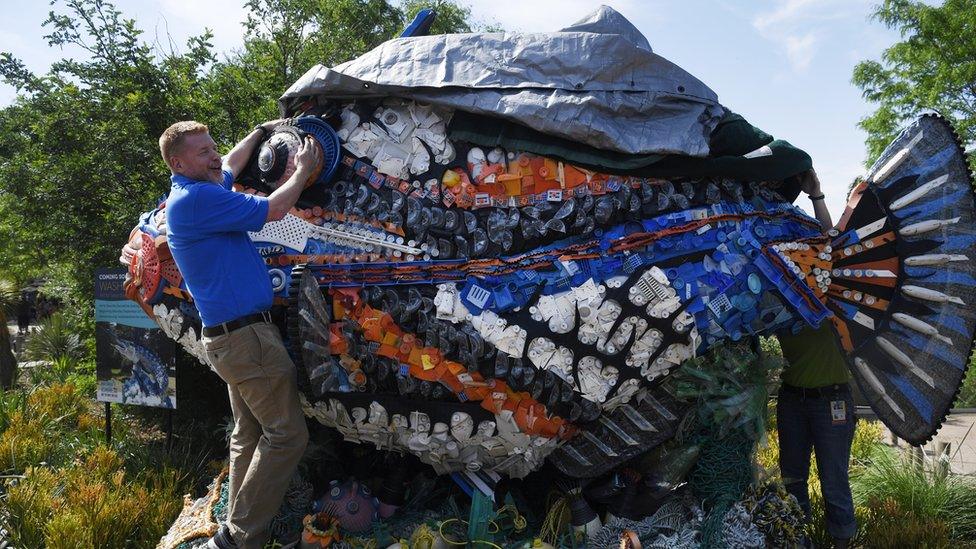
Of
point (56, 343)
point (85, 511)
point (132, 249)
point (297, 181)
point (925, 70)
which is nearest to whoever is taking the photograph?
point (297, 181)

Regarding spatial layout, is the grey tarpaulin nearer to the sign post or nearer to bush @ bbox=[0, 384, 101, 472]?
the sign post

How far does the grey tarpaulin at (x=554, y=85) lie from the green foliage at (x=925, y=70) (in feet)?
35.8

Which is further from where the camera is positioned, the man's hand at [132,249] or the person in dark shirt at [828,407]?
the person in dark shirt at [828,407]

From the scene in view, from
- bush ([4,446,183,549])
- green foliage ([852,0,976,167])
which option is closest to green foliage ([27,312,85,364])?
bush ([4,446,183,549])

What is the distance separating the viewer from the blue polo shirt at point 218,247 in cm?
302

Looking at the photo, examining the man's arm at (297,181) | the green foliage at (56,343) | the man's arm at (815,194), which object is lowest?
the green foliage at (56,343)

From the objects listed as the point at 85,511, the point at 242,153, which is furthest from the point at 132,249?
the point at 85,511

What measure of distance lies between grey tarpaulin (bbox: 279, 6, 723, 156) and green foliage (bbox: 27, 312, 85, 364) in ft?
24.4

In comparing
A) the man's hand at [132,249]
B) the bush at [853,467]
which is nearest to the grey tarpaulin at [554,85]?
the man's hand at [132,249]

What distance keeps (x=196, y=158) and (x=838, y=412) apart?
3.46m

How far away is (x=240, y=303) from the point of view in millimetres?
3164

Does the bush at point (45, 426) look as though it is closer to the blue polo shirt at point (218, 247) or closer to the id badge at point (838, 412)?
the blue polo shirt at point (218, 247)

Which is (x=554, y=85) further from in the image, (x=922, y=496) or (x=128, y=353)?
(x=128, y=353)

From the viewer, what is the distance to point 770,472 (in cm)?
404
